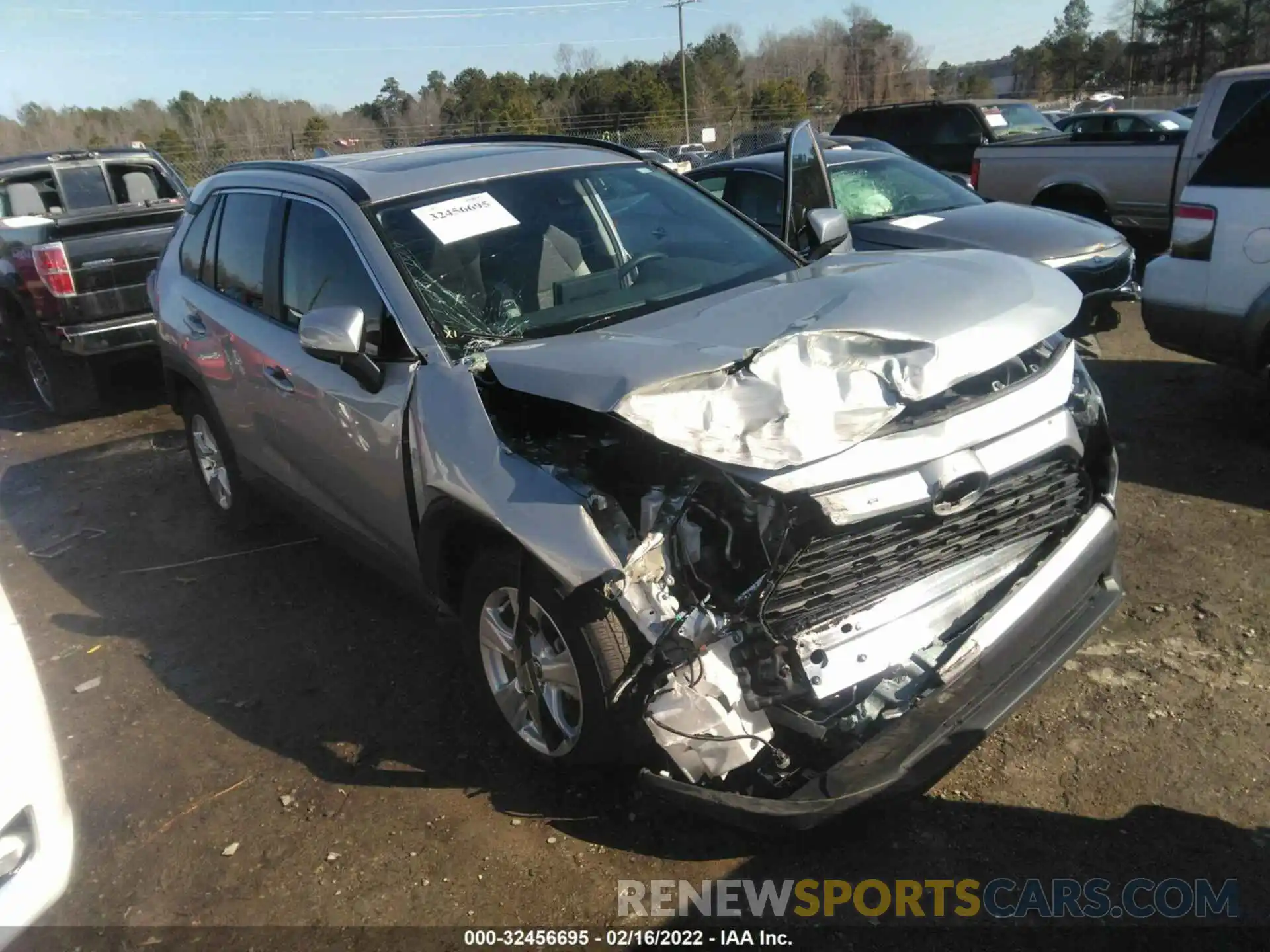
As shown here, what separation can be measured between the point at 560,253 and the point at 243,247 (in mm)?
1689

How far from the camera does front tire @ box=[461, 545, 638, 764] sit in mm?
2641

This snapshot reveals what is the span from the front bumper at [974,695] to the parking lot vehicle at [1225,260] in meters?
2.74

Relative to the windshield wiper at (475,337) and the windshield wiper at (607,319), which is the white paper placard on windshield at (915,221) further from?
the windshield wiper at (475,337)

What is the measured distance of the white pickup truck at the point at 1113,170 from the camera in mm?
8602

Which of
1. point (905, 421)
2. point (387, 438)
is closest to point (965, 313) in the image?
point (905, 421)

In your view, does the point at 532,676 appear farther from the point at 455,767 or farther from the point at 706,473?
the point at 706,473

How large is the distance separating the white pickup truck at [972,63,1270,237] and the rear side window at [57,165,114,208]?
9.15 meters

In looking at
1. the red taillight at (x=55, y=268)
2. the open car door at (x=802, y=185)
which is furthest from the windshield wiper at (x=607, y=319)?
the red taillight at (x=55, y=268)

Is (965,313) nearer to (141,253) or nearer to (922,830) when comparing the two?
(922,830)

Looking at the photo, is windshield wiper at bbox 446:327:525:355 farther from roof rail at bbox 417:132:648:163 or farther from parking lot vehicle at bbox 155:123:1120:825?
roof rail at bbox 417:132:648:163

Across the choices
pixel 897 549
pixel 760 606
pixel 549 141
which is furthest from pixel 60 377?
pixel 897 549

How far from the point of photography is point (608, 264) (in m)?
3.77

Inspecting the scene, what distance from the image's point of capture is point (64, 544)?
221 inches

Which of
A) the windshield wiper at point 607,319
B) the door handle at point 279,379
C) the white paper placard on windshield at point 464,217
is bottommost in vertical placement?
the door handle at point 279,379
